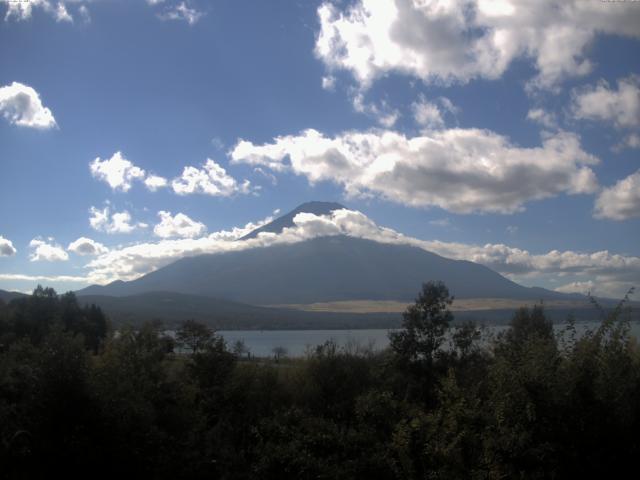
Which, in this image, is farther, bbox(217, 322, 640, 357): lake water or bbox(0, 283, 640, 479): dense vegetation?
bbox(217, 322, 640, 357): lake water

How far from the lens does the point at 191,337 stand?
1310 inches

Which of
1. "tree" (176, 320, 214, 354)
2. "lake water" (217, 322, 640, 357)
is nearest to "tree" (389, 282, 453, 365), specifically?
"lake water" (217, 322, 640, 357)

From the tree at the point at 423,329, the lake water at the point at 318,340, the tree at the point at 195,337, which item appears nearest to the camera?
the lake water at the point at 318,340

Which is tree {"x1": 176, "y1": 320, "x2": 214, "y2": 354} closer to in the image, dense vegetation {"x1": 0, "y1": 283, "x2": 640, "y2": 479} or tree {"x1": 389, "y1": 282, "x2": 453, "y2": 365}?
tree {"x1": 389, "y1": 282, "x2": 453, "y2": 365}

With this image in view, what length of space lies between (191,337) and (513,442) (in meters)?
25.1

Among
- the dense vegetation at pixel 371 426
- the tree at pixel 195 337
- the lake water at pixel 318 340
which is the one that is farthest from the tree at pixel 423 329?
the dense vegetation at pixel 371 426

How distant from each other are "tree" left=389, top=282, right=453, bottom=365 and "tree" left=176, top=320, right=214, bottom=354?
408 inches

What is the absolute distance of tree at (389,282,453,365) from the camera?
1123 inches

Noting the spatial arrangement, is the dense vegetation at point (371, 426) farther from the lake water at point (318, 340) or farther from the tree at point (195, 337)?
the tree at point (195, 337)

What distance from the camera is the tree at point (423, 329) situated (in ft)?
93.6

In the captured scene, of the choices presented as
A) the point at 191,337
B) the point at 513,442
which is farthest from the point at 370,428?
the point at 191,337

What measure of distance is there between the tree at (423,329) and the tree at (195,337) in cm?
1037

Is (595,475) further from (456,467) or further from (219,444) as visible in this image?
(219,444)

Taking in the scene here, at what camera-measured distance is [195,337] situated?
32.8 metres
